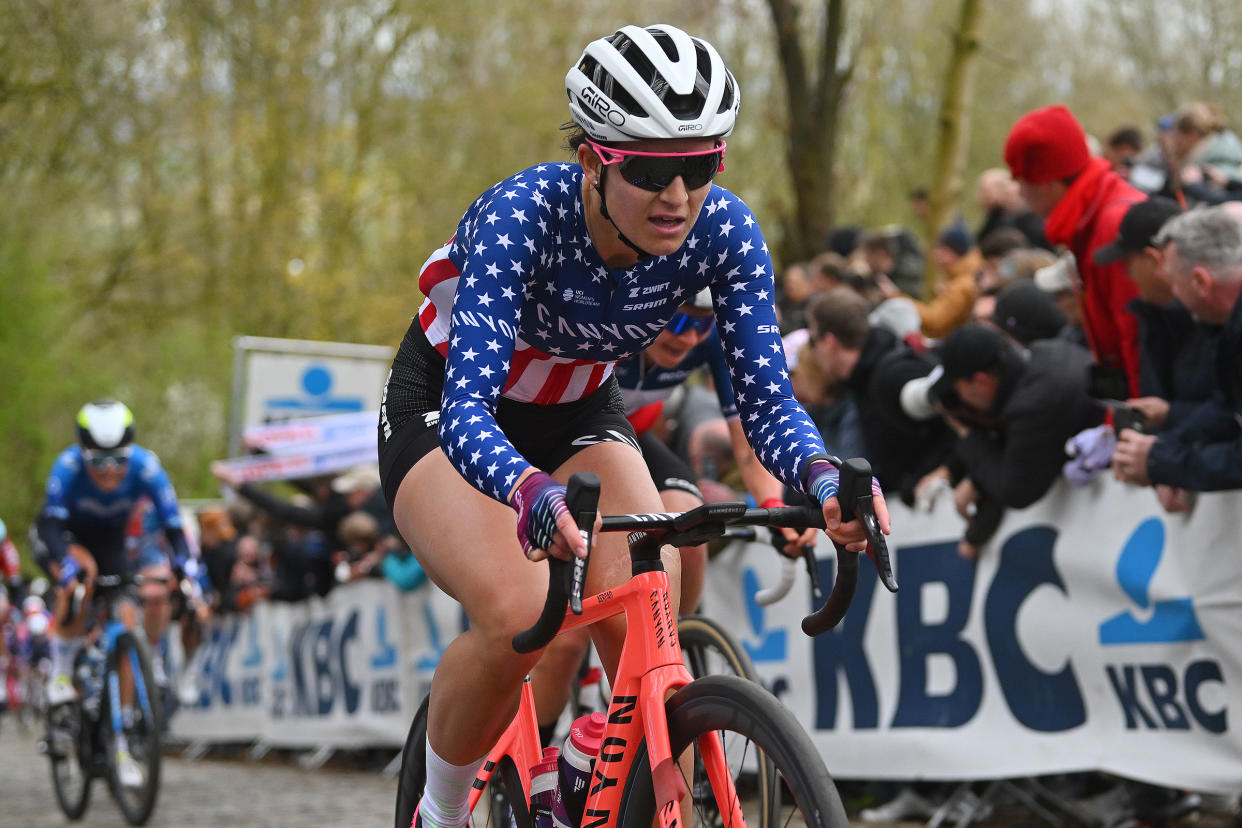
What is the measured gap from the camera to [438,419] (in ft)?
12.6

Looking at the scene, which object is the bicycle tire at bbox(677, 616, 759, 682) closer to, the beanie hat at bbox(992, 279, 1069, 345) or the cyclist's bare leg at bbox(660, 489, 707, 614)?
the cyclist's bare leg at bbox(660, 489, 707, 614)

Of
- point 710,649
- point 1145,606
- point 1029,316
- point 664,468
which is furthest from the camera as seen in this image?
point 1029,316

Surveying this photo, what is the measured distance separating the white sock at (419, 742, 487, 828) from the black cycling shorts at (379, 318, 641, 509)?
0.67m

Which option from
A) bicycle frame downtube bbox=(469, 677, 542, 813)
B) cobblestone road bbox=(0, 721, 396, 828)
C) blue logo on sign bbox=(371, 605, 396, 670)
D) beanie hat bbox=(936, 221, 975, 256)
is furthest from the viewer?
blue logo on sign bbox=(371, 605, 396, 670)

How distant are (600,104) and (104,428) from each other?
302 inches

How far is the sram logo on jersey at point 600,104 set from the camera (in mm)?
3295

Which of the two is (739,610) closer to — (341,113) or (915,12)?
(915,12)

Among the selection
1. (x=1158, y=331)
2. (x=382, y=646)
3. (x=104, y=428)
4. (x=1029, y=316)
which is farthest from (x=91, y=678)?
(x=1158, y=331)

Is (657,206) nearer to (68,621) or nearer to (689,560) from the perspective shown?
(689,560)

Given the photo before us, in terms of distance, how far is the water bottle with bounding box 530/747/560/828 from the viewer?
381 centimetres

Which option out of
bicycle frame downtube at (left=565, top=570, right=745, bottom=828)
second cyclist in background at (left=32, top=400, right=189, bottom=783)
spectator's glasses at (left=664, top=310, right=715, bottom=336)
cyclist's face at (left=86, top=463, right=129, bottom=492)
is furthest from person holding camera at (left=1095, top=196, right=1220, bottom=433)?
cyclist's face at (left=86, top=463, right=129, bottom=492)

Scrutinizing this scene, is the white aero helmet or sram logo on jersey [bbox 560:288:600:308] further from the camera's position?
sram logo on jersey [bbox 560:288:600:308]

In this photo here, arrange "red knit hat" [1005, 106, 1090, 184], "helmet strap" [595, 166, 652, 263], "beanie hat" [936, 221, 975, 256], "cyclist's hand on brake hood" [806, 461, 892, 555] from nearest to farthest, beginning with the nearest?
"cyclist's hand on brake hood" [806, 461, 892, 555] < "helmet strap" [595, 166, 652, 263] < "red knit hat" [1005, 106, 1090, 184] < "beanie hat" [936, 221, 975, 256]

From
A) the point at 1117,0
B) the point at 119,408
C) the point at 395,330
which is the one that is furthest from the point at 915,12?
the point at 119,408
